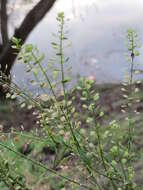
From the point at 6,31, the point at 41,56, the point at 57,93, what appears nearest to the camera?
the point at 41,56

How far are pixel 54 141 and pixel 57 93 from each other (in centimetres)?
20

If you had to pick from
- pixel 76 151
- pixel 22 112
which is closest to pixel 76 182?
pixel 76 151

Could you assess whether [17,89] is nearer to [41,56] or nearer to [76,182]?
[41,56]

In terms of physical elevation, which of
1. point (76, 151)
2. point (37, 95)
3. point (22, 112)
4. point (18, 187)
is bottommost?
point (22, 112)

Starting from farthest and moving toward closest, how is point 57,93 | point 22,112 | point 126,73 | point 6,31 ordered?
point 6,31 → point 22,112 → point 126,73 → point 57,93

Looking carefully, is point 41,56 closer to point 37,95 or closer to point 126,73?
point 37,95

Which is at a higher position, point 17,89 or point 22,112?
point 17,89

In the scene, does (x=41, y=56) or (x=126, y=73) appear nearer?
(x=41, y=56)

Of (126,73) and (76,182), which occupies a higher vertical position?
(126,73)

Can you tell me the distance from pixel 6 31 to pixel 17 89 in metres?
9.09

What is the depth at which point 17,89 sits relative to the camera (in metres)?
1.68

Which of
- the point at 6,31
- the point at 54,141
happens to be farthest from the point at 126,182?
the point at 6,31

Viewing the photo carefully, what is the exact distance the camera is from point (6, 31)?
10523mm

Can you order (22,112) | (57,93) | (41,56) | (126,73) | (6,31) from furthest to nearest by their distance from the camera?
(6,31) < (22,112) < (126,73) < (57,93) < (41,56)
